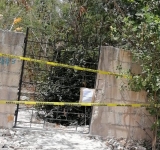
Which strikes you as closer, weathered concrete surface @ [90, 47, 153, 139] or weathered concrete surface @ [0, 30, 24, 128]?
weathered concrete surface @ [0, 30, 24, 128]

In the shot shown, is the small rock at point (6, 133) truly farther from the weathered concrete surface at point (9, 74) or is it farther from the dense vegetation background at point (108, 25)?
the dense vegetation background at point (108, 25)

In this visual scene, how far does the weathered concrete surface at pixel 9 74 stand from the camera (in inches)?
231

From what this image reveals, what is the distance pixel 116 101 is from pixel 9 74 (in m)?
2.11

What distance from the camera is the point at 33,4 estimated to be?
42.9ft

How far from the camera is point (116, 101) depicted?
246 inches

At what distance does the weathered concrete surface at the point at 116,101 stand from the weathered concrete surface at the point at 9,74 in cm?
156

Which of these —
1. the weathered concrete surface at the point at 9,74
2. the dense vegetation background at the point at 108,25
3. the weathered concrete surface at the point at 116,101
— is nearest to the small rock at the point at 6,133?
the weathered concrete surface at the point at 9,74

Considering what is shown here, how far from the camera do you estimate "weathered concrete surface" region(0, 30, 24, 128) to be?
5879 mm

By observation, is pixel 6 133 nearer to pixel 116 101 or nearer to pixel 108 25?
pixel 116 101

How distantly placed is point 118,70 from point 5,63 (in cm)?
215

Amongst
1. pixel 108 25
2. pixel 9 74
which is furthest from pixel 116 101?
pixel 108 25

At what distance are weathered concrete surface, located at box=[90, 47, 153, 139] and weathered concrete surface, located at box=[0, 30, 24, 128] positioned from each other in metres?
1.56

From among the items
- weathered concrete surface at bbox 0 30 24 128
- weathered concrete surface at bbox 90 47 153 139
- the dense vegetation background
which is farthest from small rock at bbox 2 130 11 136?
the dense vegetation background

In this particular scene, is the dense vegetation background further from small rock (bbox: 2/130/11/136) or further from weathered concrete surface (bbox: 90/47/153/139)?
small rock (bbox: 2/130/11/136)
